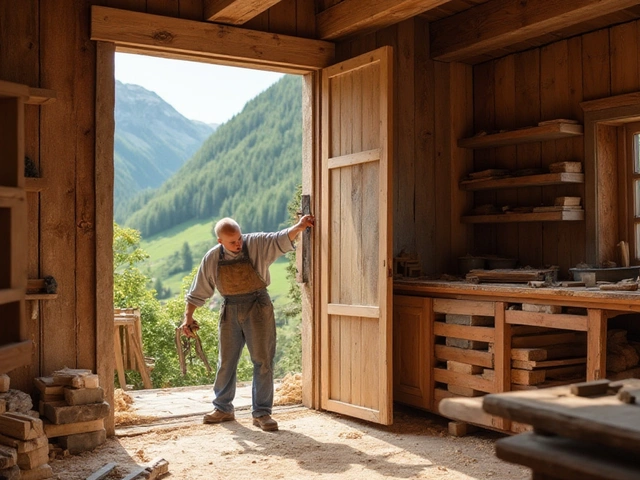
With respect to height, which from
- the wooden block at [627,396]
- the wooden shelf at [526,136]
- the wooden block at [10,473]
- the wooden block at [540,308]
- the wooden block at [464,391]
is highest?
the wooden shelf at [526,136]

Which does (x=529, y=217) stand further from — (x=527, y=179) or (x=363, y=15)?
(x=363, y=15)

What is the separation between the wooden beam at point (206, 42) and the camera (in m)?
4.90

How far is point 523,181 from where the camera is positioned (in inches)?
215

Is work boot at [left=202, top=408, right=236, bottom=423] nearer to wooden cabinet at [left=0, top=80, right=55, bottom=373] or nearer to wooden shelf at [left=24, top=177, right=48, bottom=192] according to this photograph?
wooden shelf at [left=24, top=177, right=48, bottom=192]

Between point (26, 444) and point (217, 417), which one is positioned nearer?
point (26, 444)

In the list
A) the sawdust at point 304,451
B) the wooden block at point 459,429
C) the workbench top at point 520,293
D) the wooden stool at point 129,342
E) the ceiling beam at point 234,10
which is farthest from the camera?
the wooden stool at point 129,342

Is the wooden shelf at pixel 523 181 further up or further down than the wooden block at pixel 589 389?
further up

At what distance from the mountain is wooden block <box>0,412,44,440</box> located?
87.3 feet

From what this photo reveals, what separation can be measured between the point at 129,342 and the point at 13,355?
4.94m

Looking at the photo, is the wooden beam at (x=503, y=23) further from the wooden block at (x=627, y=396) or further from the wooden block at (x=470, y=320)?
the wooden block at (x=627, y=396)

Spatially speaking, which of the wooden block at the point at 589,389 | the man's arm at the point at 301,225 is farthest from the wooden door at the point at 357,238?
the wooden block at the point at 589,389

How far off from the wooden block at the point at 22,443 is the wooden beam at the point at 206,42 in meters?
2.54

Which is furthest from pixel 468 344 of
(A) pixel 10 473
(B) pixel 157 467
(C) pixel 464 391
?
(A) pixel 10 473

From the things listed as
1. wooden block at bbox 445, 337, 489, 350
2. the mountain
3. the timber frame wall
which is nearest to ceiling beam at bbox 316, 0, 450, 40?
the timber frame wall
